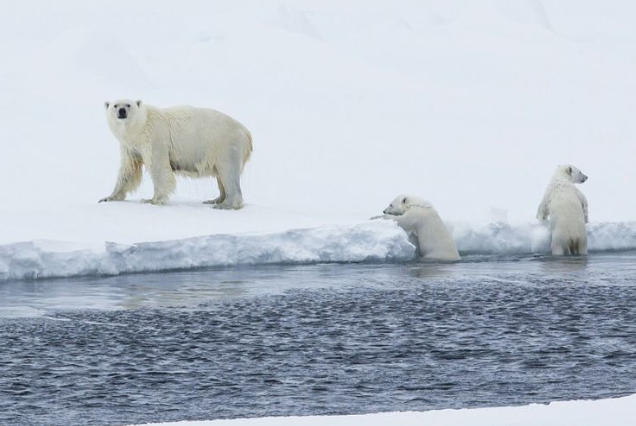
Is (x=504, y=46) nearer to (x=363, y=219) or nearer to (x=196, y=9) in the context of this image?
(x=196, y=9)

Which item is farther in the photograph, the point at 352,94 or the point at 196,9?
the point at 196,9

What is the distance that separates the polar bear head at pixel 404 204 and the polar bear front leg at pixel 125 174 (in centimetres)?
292

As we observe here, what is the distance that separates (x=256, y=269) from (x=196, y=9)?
20230 millimetres

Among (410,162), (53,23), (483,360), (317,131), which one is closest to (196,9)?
(53,23)

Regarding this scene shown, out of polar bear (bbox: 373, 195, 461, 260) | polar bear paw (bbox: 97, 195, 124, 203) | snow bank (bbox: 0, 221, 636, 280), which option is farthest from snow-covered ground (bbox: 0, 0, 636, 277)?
polar bear (bbox: 373, 195, 461, 260)

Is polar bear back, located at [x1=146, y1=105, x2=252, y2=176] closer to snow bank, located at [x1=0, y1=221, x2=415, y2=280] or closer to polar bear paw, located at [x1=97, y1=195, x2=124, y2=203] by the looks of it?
polar bear paw, located at [x1=97, y1=195, x2=124, y2=203]

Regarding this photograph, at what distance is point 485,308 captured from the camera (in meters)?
10.5

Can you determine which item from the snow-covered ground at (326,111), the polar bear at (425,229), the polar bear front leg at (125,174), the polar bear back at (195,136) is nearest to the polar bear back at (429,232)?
the polar bear at (425,229)

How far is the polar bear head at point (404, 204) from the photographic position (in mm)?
14609

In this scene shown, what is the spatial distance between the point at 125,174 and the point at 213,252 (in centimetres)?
210

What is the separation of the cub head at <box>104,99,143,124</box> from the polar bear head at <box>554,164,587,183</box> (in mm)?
5073

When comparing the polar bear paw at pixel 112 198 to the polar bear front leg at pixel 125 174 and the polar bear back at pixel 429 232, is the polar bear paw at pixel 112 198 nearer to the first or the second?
the polar bear front leg at pixel 125 174

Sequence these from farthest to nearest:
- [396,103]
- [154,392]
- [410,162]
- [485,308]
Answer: [396,103]
[410,162]
[485,308]
[154,392]

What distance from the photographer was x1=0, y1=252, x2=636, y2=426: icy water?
7.38 meters
